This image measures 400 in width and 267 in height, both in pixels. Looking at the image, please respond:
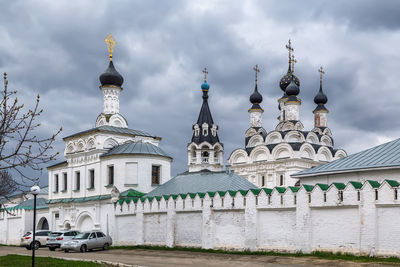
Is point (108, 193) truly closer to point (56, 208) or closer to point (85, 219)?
point (85, 219)

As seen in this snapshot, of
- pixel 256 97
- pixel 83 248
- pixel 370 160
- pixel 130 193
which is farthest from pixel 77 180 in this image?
pixel 256 97

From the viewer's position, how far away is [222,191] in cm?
2211

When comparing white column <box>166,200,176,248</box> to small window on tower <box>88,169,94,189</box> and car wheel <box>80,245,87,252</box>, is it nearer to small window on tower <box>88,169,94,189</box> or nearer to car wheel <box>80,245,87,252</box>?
car wheel <box>80,245,87,252</box>

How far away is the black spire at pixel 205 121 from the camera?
46156 millimetres

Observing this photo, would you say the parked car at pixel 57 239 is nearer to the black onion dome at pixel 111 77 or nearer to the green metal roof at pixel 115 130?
the green metal roof at pixel 115 130

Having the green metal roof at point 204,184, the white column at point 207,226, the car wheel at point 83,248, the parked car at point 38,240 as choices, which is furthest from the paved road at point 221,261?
the parked car at point 38,240

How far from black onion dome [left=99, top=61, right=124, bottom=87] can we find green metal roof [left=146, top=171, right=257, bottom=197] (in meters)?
10.2

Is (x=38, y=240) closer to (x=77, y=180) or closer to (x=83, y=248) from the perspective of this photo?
(x=77, y=180)

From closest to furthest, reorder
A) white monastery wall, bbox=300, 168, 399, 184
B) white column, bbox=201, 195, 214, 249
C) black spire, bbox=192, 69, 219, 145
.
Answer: white monastery wall, bbox=300, 168, 399, 184 < white column, bbox=201, 195, 214, 249 < black spire, bbox=192, 69, 219, 145

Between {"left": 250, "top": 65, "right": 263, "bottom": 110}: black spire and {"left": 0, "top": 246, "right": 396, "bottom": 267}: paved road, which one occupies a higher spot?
{"left": 250, "top": 65, "right": 263, "bottom": 110}: black spire

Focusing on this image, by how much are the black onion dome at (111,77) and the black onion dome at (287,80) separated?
64.0 ft

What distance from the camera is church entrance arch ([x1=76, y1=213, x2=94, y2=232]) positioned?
30.2 meters

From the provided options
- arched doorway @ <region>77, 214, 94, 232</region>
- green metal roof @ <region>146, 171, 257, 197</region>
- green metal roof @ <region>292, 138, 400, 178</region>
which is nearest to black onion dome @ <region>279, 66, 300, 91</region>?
green metal roof @ <region>146, 171, 257, 197</region>

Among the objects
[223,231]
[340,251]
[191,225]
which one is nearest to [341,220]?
[340,251]
